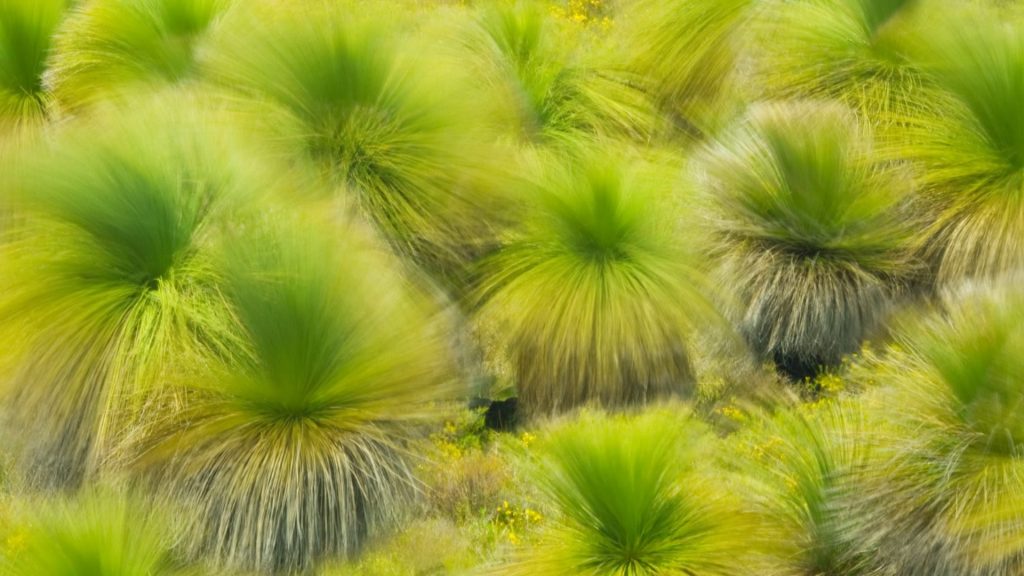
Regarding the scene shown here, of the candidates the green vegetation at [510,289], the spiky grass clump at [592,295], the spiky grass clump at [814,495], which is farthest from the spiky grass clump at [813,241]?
the spiky grass clump at [814,495]

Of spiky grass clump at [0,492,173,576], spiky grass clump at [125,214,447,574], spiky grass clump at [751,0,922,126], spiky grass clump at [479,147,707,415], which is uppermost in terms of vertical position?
spiky grass clump at [751,0,922,126]

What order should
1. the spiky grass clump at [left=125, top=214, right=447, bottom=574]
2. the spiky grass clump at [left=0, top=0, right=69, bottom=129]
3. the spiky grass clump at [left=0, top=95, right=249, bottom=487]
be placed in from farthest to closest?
the spiky grass clump at [left=0, top=0, right=69, bottom=129] → the spiky grass clump at [left=0, top=95, right=249, bottom=487] → the spiky grass clump at [left=125, top=214, right=447, bottom=574]

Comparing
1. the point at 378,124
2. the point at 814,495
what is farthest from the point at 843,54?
the point at 814,495

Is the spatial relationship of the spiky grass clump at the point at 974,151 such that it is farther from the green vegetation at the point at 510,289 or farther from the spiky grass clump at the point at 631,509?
the spiky grass clump at the point at 631,509

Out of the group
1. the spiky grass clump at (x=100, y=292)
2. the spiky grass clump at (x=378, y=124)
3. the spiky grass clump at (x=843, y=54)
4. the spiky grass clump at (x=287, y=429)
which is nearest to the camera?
the spiky grass clump at (x=287, y=429)

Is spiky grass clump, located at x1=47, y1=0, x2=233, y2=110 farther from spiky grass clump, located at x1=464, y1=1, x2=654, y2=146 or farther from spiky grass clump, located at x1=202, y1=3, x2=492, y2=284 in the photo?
spiky grass clump, located at x1=464, y1=1, x2=654, y2=146

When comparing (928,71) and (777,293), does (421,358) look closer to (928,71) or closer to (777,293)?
(777,293)

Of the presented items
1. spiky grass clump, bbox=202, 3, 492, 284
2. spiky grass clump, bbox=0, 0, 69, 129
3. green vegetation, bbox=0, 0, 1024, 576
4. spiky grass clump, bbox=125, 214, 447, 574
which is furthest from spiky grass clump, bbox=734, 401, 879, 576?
spiky grass clump, bbox=0, 0, 69, 129
